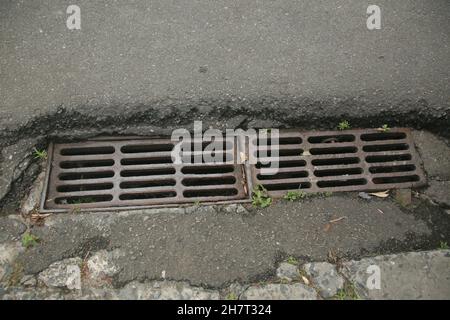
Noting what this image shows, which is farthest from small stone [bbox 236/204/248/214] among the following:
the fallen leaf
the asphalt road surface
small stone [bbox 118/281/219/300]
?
the fallen leaf

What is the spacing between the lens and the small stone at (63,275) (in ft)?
6.82

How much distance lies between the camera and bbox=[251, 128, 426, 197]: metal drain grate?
8.31 feet

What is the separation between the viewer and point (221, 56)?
113 inches

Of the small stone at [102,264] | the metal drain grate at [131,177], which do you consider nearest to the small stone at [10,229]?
the metal drain grate at [131,177]

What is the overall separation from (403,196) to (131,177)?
1.67 m

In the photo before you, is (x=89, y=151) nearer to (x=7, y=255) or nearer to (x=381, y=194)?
(x=7, y=255)

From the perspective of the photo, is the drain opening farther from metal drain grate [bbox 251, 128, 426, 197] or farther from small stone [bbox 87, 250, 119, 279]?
small stone [bbox 87, 250, 119, 279]

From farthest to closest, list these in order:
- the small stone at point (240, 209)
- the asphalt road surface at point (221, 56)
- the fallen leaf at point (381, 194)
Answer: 1. the asphalt road surface at point (221, 56)
2. the fallen leaf at point (381, 194)
3. the small stone at point (240, 209)

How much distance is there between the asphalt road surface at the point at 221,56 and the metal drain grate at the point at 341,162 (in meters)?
0.19

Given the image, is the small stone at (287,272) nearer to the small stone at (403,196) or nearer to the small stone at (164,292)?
the small stone at (164,292)

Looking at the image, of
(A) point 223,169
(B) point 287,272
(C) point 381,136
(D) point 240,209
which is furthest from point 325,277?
(C) point 381,136
